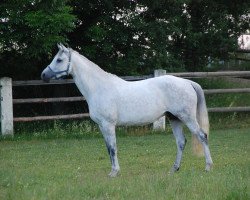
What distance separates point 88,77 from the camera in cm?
913

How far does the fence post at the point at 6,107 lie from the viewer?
1463 cm

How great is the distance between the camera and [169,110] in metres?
9.19

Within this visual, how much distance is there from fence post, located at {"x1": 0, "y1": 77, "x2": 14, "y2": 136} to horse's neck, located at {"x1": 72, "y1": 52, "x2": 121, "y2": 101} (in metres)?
5.90

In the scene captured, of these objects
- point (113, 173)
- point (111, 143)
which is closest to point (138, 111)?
point (111, 143)

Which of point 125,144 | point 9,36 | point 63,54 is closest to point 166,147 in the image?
point 125,144

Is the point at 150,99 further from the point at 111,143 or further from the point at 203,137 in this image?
the point at 203,137

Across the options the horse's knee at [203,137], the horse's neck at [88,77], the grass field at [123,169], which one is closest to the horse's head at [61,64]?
the horse's neck at [88,77]

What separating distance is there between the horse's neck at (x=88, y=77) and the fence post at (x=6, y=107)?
19.4ft

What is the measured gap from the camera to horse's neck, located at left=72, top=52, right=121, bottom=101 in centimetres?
907

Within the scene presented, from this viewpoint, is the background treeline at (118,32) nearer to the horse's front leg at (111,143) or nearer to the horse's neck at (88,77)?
the horse's neck at (88,77)

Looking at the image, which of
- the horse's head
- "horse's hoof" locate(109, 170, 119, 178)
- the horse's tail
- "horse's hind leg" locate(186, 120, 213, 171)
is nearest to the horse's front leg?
"horse's hoof" locate(109, 170, 119, 178)

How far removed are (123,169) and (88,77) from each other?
168 centimetres

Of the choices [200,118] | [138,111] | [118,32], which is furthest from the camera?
[118,32]

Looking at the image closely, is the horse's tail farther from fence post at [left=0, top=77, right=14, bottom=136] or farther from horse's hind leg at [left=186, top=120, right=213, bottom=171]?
fence post at [left=0, top=77, right=14, bottom=136]
